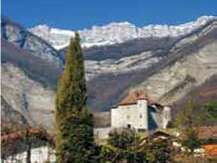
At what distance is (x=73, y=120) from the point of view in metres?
38.0

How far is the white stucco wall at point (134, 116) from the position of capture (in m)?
93.8

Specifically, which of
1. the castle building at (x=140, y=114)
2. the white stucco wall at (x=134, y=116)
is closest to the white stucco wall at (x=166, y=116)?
the castle building at (x=140, y=114)

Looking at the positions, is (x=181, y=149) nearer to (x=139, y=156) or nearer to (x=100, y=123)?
(x=139, y=156)

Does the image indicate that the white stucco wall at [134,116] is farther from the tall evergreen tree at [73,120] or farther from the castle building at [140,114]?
the tall evergreen tree at [73,120]

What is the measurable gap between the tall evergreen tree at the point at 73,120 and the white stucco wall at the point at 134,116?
53932mm

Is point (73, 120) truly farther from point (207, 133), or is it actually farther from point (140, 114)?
point (140, 114)

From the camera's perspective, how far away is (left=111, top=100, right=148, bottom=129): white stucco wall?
9381 centimetres

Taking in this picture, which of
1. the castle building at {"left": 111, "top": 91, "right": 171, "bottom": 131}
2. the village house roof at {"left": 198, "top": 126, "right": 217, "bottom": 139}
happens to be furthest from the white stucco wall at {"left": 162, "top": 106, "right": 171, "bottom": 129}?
the village house roof at {"left": 198, "top": 126, "right": 217, "bottom": 139}

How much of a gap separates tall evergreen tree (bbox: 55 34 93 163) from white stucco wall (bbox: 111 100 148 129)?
53932 mm

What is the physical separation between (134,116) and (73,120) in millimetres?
56873

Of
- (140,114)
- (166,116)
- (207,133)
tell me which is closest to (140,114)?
(140,114)

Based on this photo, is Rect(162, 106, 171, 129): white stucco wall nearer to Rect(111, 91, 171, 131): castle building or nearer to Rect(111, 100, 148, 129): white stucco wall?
Rect(111, 91, 171, 131): castle building

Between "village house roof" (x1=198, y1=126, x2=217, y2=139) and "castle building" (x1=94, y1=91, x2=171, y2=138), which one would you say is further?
"castle building" (x1=94, y1=91, x2=171, y2=138)

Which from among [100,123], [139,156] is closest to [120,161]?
[139,156]
